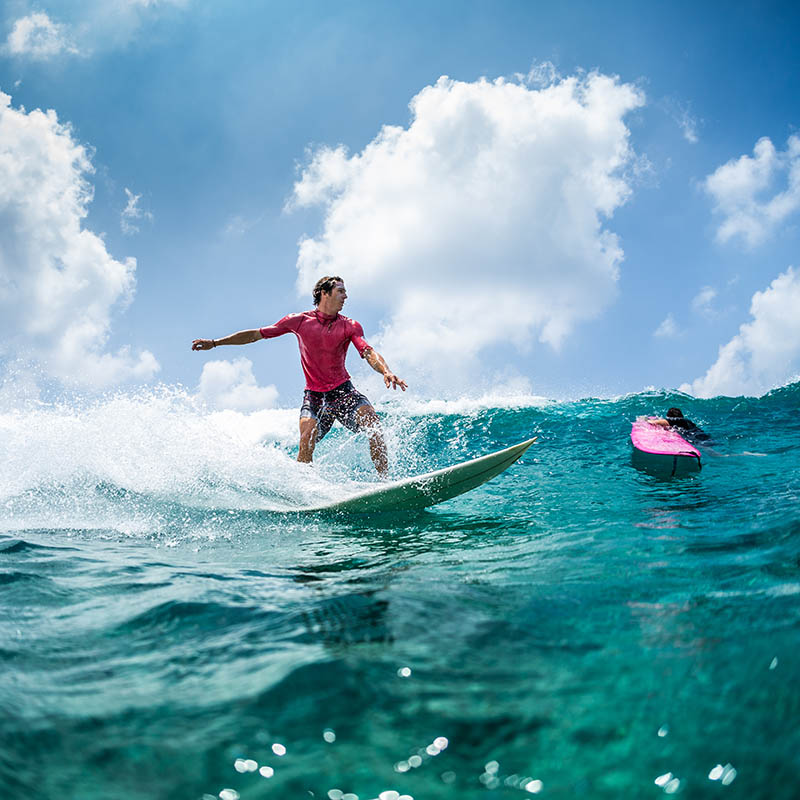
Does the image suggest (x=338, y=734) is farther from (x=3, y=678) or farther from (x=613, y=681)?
(x=3, y=678)

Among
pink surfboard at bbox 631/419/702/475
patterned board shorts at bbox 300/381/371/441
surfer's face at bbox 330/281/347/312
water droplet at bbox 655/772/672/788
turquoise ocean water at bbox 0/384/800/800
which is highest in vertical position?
surfer's face at bbox 330/281/347/312

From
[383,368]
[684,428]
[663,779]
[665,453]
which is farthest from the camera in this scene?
[684,428]

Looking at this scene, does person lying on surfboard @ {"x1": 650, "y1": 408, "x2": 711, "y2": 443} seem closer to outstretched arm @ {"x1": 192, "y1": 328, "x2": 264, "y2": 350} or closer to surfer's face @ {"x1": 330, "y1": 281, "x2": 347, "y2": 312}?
surfer's face @ {"x1": 330, "y1": 281, "x2": 347, "y2": 312}

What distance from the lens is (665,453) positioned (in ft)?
25.8

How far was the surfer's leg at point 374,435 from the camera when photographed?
277 inches

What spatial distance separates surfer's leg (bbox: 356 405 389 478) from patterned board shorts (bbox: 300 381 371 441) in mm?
69

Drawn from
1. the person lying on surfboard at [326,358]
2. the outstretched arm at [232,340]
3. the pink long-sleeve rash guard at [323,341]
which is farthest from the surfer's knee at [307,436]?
the outstretched arm at [232,340]

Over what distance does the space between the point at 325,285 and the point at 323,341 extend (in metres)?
0.72

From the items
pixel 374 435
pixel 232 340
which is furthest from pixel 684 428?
pixel 232 340

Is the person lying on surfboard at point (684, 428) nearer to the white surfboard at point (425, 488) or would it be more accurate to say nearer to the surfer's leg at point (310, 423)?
the white surfboard at point (425, 488)

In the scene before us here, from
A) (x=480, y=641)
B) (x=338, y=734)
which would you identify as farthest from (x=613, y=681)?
(x=338, y=734)

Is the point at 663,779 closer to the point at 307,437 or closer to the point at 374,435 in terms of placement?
the point at 374,435

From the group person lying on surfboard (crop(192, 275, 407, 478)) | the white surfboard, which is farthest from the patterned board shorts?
the white surfboard

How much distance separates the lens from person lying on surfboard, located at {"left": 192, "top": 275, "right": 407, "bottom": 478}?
7156 millimetres
